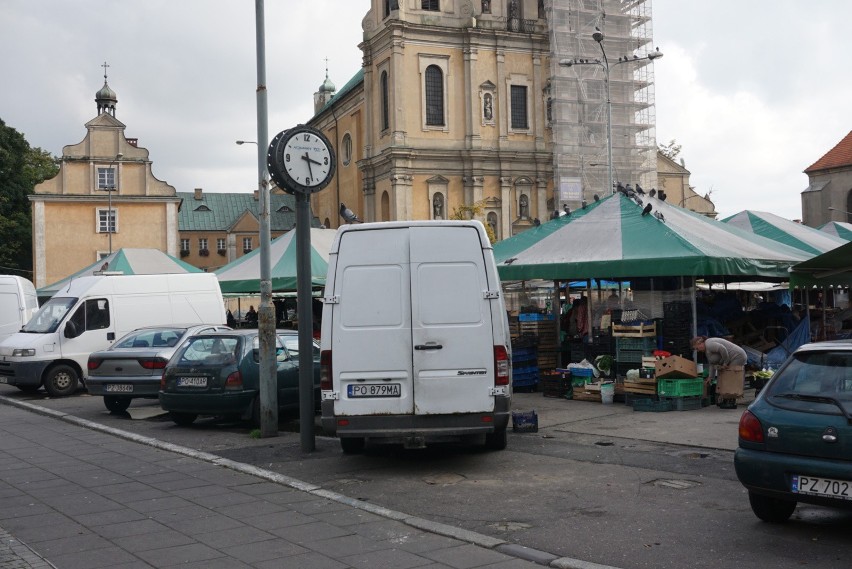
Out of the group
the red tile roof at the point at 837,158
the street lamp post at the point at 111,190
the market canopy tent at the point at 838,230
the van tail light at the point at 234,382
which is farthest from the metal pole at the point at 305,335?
the red tile roof at the point at 837,158

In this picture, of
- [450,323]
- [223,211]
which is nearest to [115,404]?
[450,323]

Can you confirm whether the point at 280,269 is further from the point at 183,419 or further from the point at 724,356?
the point at 724,356

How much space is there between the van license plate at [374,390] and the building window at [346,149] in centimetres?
5700

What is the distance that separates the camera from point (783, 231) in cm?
2153

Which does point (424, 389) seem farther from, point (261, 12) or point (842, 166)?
point (842, 166)

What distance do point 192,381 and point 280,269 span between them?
452 inches

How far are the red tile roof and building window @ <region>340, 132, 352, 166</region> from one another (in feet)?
117

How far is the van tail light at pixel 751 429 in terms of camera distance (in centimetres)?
682

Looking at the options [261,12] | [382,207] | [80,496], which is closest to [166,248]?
[382,207]

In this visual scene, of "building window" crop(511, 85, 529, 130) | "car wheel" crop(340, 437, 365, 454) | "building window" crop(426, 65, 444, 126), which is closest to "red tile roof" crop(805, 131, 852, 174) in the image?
"building window" crop(511, 85, 529, 130)

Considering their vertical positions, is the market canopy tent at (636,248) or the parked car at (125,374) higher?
the market canopy tent at (636,248)

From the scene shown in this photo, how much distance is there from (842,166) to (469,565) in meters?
70.4

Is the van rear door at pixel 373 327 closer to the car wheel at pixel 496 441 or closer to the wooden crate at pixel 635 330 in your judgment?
the car wheel at pixel 496 441

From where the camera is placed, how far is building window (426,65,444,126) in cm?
5575
